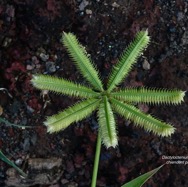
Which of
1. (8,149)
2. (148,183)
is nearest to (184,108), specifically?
(148,183)

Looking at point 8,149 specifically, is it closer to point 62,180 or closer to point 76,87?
point 62,180

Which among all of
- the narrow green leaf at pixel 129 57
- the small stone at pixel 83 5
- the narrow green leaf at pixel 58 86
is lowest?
the narrow green leaf at pixel 58 86

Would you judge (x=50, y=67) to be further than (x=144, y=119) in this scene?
Yes

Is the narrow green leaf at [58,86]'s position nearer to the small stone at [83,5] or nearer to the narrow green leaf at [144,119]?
the narrow green leaf at [144,119]

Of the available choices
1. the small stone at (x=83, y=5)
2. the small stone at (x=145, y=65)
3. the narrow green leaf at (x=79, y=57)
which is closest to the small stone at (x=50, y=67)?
the small stone at (x=83, y=5)

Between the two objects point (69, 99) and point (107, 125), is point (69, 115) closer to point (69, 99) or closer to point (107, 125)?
point (107, 125)

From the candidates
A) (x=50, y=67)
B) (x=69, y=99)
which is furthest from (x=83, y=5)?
(x=69, y=99)

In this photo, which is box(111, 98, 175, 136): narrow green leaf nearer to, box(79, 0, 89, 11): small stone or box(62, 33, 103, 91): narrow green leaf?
box(62, 33, 103, 91): narrow green leaf
